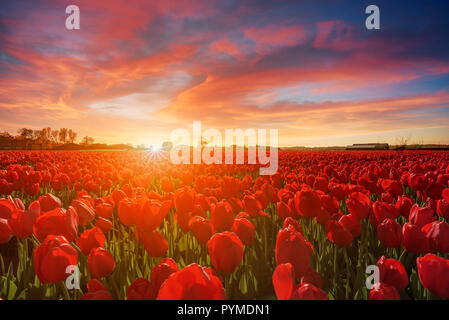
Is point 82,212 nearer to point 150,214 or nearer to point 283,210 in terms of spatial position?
point 150,214

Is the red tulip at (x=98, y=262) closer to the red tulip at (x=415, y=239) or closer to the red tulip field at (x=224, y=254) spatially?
the red tulip field at (x=224, y=254)

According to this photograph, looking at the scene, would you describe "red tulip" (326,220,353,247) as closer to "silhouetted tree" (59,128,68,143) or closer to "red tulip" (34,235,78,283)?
"red tulip" (34,235,78,283)

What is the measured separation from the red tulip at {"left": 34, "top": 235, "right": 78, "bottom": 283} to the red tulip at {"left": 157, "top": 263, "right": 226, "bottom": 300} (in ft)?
2.32

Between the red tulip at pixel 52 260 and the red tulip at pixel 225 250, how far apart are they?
2.36 feet

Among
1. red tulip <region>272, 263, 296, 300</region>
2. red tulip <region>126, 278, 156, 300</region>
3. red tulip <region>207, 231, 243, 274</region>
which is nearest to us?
red tulip <region>272, 263, 296, 300</region>

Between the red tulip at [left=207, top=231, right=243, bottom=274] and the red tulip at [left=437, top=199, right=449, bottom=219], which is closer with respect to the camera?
the red tulip at [left=207, top=231, right=243, bottom=274]

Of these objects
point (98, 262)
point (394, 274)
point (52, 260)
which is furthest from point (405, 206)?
point (52, 260)

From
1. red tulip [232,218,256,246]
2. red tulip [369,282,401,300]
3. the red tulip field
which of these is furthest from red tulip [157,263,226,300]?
red tulip [232,218,256,246]

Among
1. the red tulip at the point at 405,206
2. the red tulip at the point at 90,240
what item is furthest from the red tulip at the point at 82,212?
the red tulip at the point at 405,206

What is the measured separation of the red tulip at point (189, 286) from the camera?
Result: 976 mm

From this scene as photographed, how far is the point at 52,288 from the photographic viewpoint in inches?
69.1

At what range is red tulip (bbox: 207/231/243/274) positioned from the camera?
152 cm
